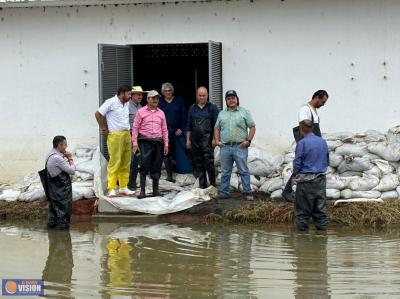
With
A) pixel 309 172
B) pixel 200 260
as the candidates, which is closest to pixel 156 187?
pixel 309 172

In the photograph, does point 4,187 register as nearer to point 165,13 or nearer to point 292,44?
point 165,13

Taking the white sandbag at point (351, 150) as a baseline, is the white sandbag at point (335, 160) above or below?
below

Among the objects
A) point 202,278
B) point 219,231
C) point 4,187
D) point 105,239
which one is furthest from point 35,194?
point 202,278

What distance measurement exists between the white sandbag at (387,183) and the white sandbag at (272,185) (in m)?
1.44

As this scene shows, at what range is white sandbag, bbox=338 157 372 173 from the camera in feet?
38.3

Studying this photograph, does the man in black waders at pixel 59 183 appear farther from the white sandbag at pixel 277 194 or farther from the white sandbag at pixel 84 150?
the white sandbag at pixel 277 194

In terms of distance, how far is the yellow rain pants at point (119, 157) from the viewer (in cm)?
1194

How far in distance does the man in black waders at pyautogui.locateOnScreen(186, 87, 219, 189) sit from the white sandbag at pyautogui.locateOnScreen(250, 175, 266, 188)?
0.61 metres

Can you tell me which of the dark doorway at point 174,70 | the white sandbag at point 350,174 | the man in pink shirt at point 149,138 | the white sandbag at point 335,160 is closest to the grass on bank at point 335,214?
the white sandbag at point 350,174

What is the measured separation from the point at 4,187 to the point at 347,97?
5842mm

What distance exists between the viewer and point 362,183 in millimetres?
11477

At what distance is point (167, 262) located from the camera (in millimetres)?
8898

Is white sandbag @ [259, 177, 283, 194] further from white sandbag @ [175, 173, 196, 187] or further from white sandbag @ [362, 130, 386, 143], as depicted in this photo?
white sandbag @ [362, 130, 386, 143]

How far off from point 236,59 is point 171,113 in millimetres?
1433
